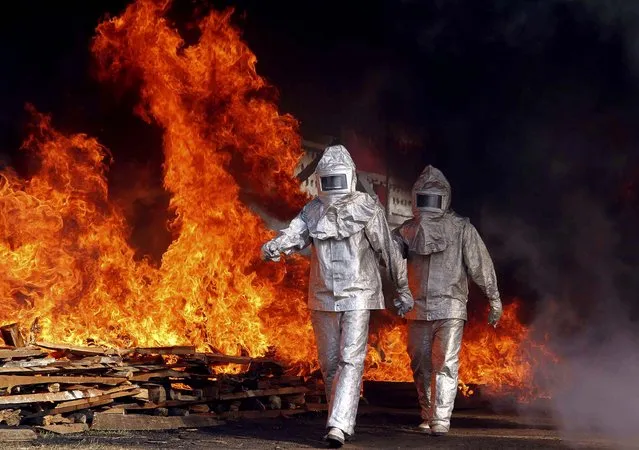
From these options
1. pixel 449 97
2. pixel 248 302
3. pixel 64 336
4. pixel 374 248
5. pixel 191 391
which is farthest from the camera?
pixel 449 97

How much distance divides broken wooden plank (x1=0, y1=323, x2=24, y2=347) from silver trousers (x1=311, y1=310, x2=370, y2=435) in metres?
2.89

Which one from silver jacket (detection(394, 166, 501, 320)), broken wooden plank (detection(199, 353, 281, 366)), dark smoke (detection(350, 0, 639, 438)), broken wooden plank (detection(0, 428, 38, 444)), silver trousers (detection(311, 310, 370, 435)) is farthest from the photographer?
dark smoke (detection(350, 0, 639, 438))

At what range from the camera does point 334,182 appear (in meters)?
8.25

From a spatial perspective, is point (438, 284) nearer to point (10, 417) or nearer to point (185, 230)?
point (185, 230)

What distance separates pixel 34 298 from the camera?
35.5ft

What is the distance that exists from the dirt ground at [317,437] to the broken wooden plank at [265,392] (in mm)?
284

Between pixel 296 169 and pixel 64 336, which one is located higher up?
pixel 296 169

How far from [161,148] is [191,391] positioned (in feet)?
16.1

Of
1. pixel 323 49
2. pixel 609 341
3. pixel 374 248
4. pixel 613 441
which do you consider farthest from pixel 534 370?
pixel 323 49

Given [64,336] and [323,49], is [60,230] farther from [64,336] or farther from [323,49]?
[323,49]

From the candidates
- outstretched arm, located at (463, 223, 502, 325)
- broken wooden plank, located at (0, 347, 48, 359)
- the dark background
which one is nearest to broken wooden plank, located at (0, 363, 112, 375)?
broken wooden plank, located at (0, 347, 48, 359)

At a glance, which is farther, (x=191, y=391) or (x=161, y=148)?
(x=161, y=148)

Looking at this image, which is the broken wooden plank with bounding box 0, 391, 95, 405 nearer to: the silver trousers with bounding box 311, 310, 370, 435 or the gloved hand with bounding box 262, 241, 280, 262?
the gloved hand with bounding box 262, 241, 280, 262

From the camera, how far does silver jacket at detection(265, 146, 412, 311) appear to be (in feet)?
26.2
